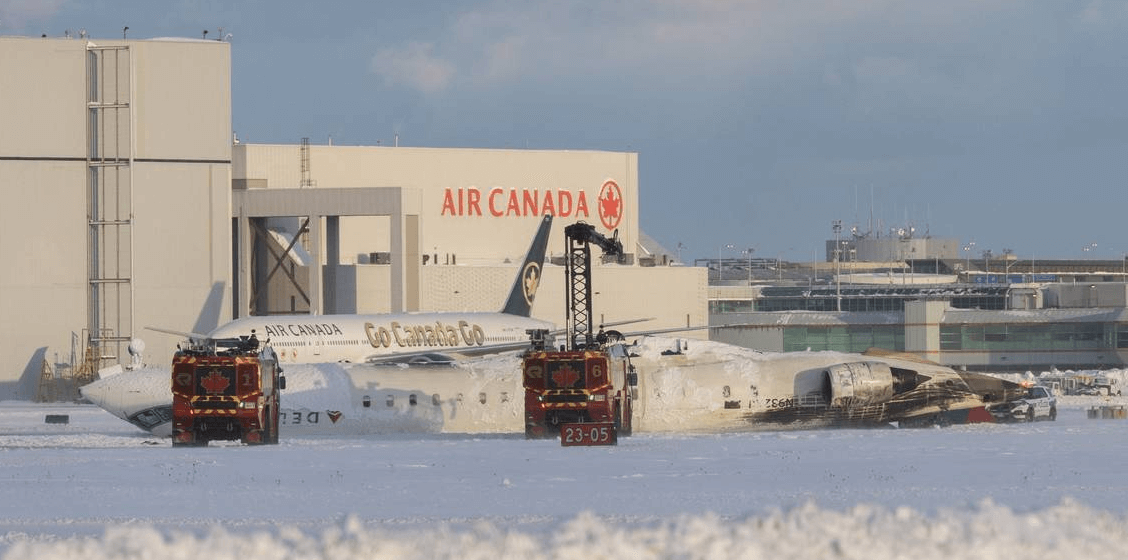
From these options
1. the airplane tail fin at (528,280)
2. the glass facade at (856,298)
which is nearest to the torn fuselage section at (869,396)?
the airplane tail fin at (528,280)

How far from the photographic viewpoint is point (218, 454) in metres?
39.8

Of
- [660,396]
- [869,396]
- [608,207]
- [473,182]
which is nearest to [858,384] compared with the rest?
[869,396]

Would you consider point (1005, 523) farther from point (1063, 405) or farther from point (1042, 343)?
point (1042, 343)

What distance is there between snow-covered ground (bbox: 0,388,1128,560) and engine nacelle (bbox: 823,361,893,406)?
2.11 metres

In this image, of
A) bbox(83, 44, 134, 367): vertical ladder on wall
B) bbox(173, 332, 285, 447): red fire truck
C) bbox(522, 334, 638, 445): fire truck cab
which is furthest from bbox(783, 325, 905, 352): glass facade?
bbox(173, 332, 285, 447): red fire truck

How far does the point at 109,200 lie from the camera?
300 ft

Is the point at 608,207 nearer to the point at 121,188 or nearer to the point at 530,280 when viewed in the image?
the point at 530,280

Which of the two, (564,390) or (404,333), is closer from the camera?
(564,390)

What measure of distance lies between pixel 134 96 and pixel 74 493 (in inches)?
2590

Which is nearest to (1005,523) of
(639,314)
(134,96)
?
(134,96)

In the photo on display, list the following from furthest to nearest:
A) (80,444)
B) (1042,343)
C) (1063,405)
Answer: (1042,343) → (1063,405) → (80,444)

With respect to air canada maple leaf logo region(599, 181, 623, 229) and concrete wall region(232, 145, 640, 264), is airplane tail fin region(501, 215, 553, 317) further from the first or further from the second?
air canada maple leaf logo region(599, 181, 623, 229)

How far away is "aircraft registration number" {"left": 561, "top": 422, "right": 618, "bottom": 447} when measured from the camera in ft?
145

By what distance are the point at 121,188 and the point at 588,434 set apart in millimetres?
53855
